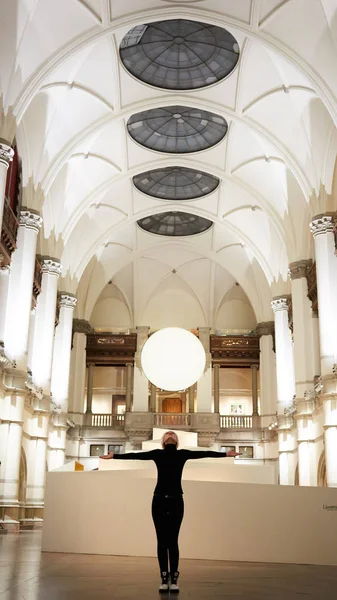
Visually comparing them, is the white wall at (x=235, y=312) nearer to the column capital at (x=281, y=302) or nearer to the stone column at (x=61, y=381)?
the column capital at (x=281, y=302)

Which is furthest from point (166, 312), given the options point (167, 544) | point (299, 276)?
point (167, 544)

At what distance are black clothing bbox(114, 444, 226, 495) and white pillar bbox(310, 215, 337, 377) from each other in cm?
1260

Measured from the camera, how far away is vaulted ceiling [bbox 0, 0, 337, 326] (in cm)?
1678

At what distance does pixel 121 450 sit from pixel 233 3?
2164 centimetres

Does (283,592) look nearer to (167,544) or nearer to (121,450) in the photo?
(167,544)

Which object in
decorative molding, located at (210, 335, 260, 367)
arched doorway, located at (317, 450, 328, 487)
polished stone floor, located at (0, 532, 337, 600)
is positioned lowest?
polished stone floor, located at (0, 532, 337, 600)

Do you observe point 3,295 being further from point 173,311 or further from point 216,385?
point 216,385

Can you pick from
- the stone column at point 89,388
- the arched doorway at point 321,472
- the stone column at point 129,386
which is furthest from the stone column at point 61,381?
the arched doorway at point 321,472

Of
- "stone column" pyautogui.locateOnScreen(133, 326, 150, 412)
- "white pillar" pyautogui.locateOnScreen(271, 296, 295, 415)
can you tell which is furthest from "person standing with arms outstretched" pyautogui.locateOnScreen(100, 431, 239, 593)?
"stone column" pyautogui.locateOnScreen(133, 326, 150, 412)

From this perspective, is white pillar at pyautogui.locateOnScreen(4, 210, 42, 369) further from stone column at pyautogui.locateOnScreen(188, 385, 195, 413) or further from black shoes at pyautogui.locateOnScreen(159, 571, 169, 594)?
stone column at pyautogui.locateOnScreen(188, 385, 195, 413)

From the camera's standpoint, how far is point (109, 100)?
2097 cm

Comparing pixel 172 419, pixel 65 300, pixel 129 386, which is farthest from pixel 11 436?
pixel 129 386

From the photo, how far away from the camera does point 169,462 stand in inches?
244

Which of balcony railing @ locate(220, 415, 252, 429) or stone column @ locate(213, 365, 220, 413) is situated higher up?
stone column @ locate(213, 365, 220, 413)
